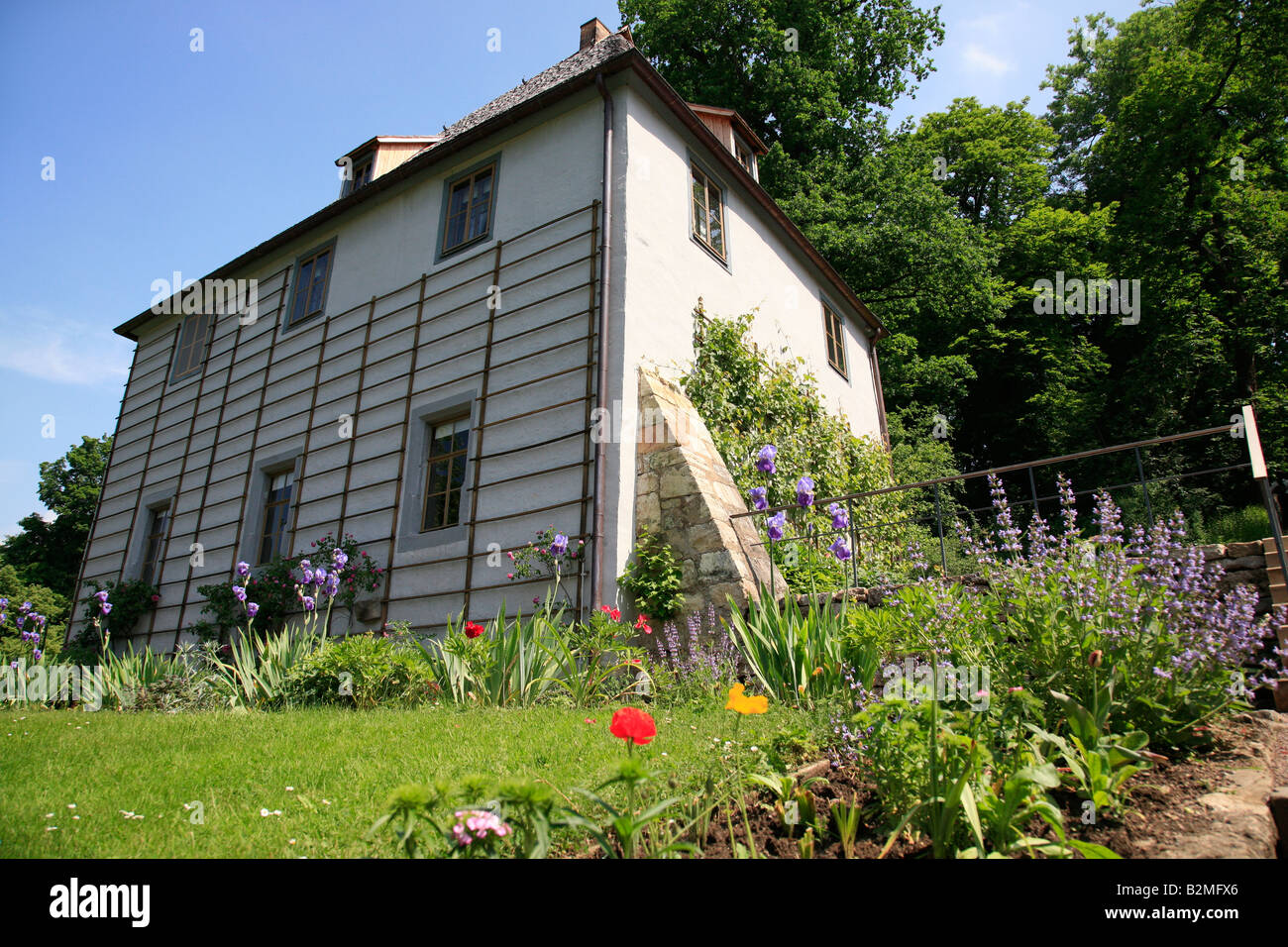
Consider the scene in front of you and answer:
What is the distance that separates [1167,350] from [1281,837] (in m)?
17.8

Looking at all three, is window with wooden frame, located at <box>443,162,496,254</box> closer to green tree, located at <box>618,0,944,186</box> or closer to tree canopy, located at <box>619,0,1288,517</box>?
tree canopy, located at <box>619,0,1288,517</box>

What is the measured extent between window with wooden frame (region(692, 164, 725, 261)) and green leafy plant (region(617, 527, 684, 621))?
451cm

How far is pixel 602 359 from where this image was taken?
767cm

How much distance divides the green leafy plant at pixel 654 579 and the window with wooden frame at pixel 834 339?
23.1 ft

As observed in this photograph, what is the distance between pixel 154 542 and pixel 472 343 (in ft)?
27.2

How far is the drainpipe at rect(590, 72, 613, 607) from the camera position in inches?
276

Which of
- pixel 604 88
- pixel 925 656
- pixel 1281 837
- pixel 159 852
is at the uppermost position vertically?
pixel 604 88

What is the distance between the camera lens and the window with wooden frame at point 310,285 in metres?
11.6

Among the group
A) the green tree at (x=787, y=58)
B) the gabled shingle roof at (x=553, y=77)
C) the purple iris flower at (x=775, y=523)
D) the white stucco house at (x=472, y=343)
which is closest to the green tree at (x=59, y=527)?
the white stucco house at (x=472, y=343)

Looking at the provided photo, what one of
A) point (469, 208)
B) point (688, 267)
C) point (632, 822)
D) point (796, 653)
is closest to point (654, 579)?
point (796, 653)

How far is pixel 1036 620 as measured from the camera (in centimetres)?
314

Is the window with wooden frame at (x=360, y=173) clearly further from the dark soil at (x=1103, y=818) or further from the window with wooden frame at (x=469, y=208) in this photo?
the dark soil at (x=1103, y=818)

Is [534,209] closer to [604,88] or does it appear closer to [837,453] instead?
[604,88]

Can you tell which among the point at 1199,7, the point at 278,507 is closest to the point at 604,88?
the point at 278,507
